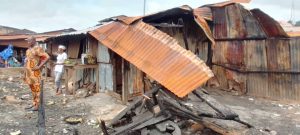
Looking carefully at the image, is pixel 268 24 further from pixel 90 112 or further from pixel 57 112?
pixel 57 112

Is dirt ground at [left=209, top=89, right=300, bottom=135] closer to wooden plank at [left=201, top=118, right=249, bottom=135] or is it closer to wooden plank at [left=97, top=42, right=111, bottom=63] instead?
wooden plank at [left=201, top=118, right=249, bottom=135]

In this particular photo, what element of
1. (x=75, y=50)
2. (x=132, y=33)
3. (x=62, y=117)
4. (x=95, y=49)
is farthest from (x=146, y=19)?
(x=75, y=50)

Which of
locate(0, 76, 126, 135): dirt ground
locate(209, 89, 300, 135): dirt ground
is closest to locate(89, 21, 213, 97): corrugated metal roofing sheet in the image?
locate(0, 76, 126, 135): dirt ground

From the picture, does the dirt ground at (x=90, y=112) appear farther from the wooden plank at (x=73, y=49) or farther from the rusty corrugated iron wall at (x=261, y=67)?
the wooden plank at (x=73, y=49)

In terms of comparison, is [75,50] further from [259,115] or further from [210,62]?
[259,115]

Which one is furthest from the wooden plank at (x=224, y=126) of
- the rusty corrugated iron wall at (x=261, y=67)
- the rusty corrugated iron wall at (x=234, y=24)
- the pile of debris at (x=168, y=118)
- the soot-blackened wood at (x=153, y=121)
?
the rusty corrugated iron wall at (x=234, y=24)

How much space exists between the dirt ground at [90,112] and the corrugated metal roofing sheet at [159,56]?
1.77 meters

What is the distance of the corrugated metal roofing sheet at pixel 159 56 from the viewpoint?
5.84 m

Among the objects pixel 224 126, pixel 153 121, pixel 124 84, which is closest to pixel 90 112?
pixel 124 84

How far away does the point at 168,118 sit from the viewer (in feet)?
20.8

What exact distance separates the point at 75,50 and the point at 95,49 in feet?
7.30

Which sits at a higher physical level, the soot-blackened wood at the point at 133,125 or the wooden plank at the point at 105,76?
the wooden plank at the point at 105,76

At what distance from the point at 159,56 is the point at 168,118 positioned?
1.23 m

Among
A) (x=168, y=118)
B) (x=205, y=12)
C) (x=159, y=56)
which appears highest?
(x=205, y=12)
